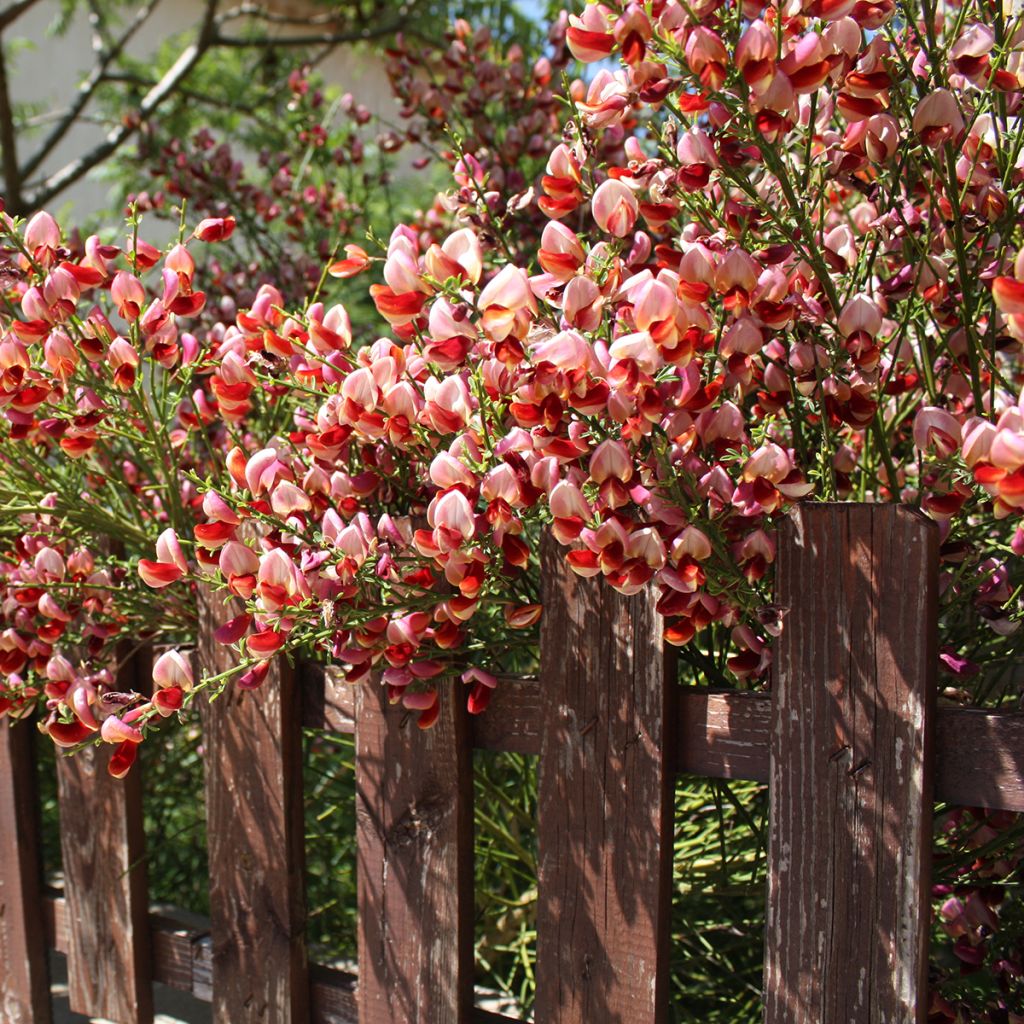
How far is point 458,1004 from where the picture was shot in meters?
1.36

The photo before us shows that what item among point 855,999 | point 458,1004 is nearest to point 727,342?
point 855,999

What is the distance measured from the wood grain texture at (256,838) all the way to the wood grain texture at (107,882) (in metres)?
0.21

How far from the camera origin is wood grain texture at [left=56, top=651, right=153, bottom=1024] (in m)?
1.75

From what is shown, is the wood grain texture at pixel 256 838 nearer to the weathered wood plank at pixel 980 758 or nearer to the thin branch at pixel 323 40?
the weathered wood plank at pixel 980 758

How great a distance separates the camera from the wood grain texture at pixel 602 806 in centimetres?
120

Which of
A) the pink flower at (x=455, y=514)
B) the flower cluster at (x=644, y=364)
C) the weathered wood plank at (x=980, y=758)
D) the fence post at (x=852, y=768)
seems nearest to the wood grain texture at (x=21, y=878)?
the flower cluster at (x=644, y=364)

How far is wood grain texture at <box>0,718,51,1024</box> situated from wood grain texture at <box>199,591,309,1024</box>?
501 millimetres

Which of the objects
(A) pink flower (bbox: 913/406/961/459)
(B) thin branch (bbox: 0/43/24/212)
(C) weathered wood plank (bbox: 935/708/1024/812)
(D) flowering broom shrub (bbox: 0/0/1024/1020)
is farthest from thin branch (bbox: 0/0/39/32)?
(C) weathered wood plank (bbox: 935/708/1024/812)

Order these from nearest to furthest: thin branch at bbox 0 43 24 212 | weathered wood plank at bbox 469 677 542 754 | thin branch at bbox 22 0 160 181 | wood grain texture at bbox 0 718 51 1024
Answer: weathered wood plank at bbox 469 677 542 754 < wood grain texture at bbox 0 718 51 1024 < thin branch at bbox 0 43 24 212 < thin branch at bbox 22 0 160 181

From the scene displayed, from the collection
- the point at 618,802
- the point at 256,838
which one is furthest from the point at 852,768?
the point at 256,838

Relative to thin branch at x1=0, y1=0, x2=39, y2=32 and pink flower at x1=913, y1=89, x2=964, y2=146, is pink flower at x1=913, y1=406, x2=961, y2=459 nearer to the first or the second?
pink flower at x1=913, y1=89, x2=964, y2=146

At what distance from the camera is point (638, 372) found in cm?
95

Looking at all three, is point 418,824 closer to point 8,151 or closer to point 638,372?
point 638,372

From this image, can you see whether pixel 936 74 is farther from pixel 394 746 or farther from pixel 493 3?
pixel 493 3
